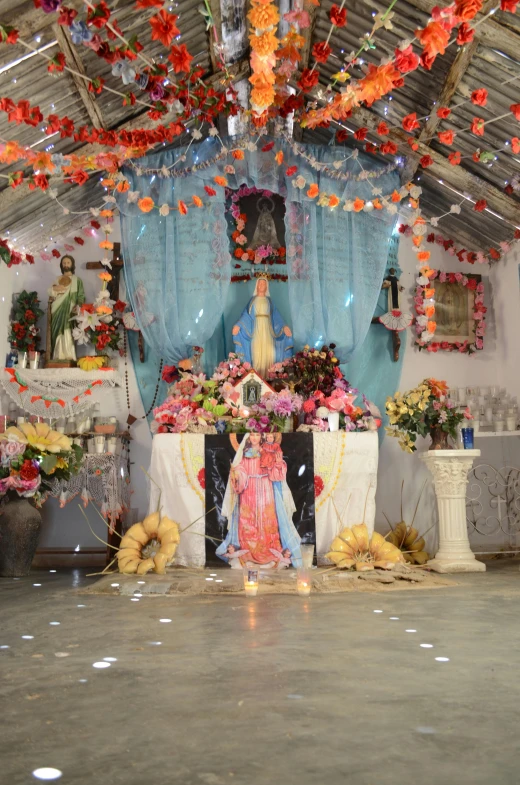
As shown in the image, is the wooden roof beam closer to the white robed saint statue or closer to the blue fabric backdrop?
the blue fabric backdrop

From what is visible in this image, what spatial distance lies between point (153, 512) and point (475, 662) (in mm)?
4266

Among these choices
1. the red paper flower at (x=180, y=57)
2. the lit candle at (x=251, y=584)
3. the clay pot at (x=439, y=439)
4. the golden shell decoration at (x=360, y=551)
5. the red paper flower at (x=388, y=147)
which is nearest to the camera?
the lit candle at (x=251, y=584)

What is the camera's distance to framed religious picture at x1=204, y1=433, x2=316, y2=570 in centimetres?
707

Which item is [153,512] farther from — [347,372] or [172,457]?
[347,372]

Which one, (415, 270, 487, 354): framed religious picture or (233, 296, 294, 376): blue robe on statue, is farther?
(415, 270, 487, 354): framed religious picture

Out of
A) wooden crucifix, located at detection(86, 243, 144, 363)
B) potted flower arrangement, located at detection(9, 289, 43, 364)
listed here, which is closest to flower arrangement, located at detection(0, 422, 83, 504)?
potted flower arrangement, located at detection(9, 289, 43, 364)

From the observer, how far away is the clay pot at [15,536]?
7.20 m

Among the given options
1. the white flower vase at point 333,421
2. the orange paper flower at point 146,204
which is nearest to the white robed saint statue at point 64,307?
the orange paper flower at point 146,204

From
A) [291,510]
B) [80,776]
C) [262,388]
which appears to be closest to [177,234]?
[262,388]

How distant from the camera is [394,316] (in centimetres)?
911

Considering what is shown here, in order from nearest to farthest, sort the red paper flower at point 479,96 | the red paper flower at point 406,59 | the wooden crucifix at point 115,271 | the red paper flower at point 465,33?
the red paper flower at point 465,33
the red paper flower at point 406,59
the red paper flower at point 479,96
the wooden crucifix at point 115,271

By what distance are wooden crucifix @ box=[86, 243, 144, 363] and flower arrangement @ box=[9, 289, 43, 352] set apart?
0.76 meters

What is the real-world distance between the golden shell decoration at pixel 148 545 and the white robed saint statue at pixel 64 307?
247 centimetres

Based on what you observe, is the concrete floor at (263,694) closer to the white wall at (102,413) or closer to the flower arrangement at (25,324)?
the white wall at (102,413)
